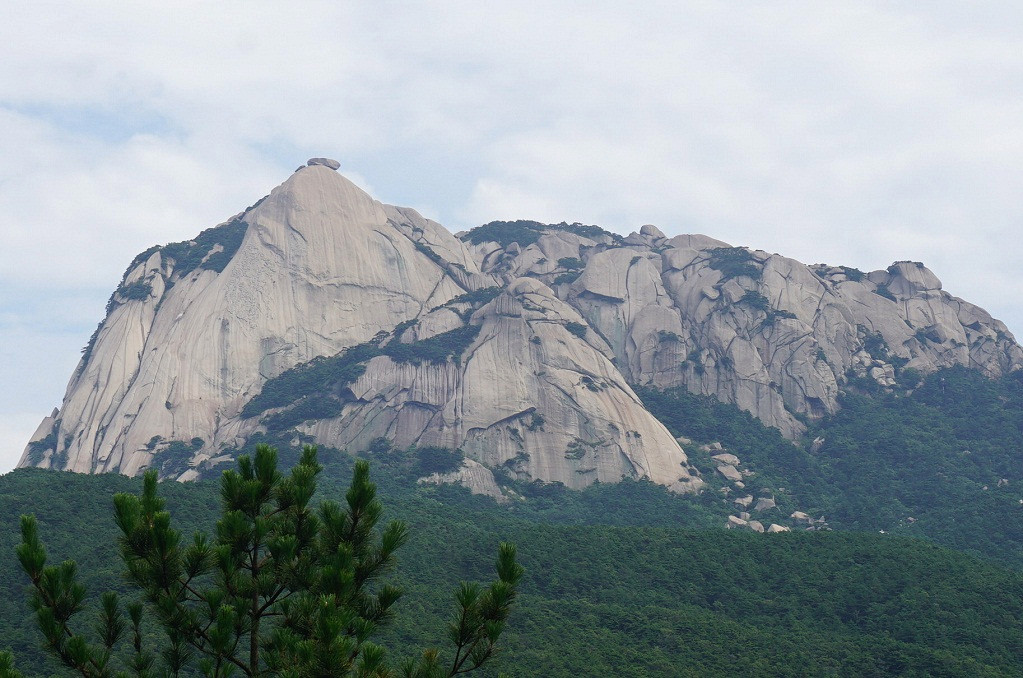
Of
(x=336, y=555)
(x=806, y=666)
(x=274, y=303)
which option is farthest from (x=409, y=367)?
(x=336, y=555)

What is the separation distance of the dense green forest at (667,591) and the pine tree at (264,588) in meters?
28.8

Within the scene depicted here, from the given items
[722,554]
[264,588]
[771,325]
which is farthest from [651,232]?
[264,588]

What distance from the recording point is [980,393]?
98375mm

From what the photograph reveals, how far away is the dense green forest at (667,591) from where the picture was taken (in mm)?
46625

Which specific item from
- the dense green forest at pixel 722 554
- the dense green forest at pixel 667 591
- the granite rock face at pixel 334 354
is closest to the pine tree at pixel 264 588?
the dense green forest at pixel 722 554

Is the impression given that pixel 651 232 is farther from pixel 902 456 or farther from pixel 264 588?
pixel 264 588

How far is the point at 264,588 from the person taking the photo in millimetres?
15336

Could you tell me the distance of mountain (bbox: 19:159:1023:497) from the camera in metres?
85.2

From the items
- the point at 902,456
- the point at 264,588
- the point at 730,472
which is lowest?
the point at 264,588

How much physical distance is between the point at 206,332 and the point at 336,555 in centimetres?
7949

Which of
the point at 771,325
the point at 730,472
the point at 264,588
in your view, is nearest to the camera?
the point at 264,588

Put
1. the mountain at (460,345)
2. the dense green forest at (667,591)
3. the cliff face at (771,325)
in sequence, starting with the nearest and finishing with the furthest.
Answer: the dense green forest at (667,591) → the mountain at (460,345) → the cliff face at (771,325)

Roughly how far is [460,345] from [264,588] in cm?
7885

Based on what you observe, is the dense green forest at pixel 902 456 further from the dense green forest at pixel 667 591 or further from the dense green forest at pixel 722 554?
the dense green forest at pixel 667 591
